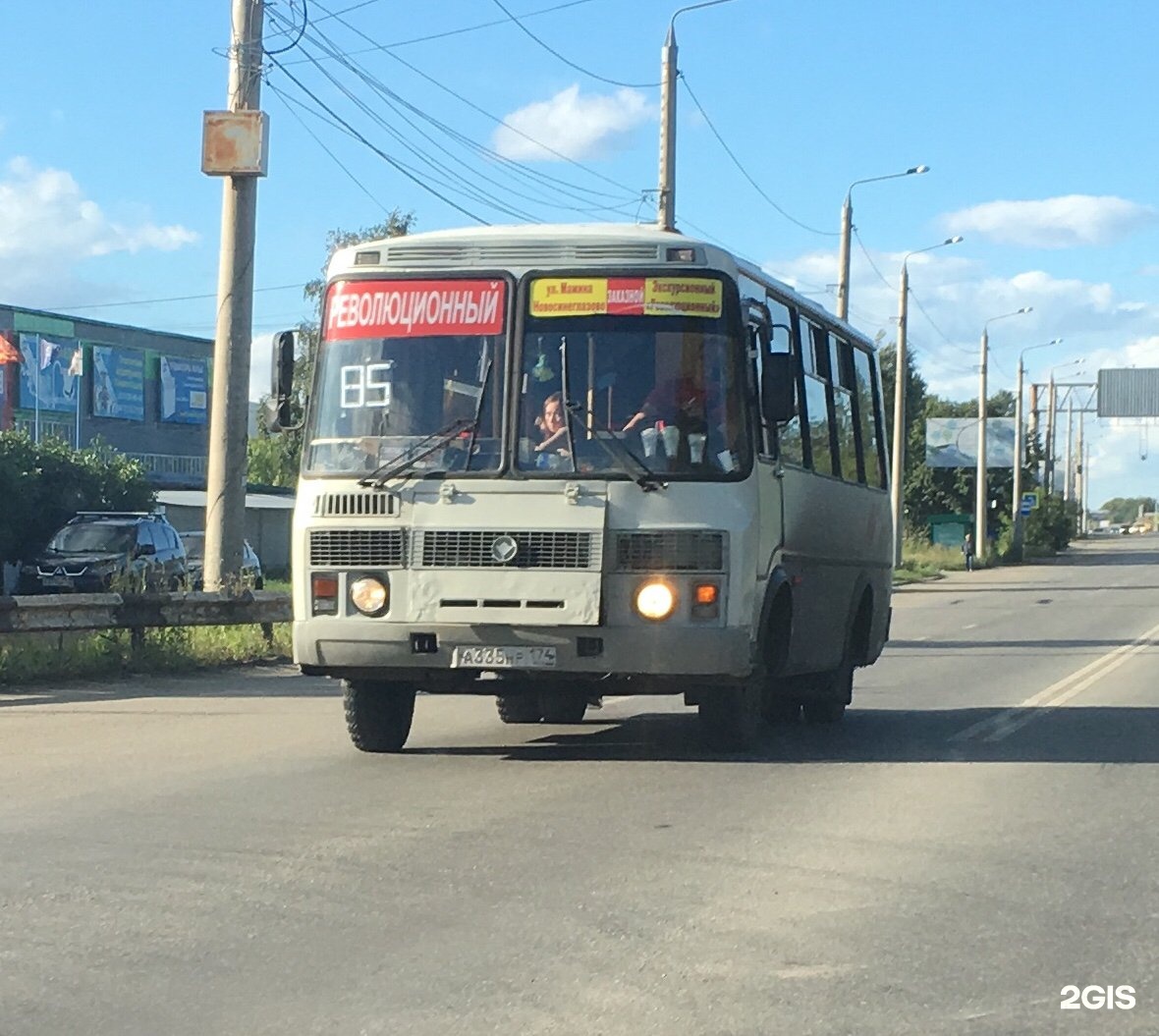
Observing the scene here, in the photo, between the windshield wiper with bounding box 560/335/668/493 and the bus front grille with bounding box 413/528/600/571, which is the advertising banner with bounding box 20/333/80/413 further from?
the windshield wiper with bounding box 560/335/668/493

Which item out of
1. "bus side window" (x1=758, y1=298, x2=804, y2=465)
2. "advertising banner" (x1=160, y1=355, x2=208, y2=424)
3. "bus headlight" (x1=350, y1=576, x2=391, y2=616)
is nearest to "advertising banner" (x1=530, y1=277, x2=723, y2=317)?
"bus side window" (x1=758, y1=298, x2=804, y2=465)

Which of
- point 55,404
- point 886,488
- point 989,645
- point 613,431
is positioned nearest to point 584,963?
point 613,431

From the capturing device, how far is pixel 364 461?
1055 centimetres

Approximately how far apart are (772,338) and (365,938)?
579cm

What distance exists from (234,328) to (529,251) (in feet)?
29.2

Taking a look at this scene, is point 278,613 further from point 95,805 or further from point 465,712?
point 95,805

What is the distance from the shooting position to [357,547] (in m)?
10.5

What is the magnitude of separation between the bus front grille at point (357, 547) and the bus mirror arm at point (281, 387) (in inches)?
32.7

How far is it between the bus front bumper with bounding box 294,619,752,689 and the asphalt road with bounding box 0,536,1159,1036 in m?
0.57

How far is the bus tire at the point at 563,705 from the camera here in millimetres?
11416

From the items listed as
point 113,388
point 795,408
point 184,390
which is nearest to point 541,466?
point 795,408

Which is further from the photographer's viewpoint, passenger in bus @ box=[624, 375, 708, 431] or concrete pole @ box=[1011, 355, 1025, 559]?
concrete pole @ box=[1011, 355, 1025, 559]

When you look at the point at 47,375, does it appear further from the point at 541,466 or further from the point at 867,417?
the point at 541,466

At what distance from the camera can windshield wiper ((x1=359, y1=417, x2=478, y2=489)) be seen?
411 inches
